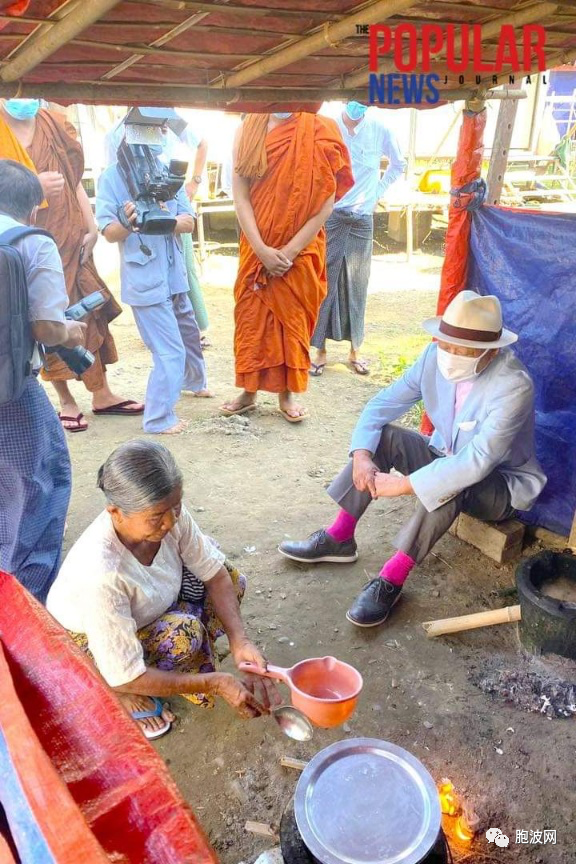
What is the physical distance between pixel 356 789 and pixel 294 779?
506 mm

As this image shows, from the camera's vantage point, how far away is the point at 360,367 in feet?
18.2

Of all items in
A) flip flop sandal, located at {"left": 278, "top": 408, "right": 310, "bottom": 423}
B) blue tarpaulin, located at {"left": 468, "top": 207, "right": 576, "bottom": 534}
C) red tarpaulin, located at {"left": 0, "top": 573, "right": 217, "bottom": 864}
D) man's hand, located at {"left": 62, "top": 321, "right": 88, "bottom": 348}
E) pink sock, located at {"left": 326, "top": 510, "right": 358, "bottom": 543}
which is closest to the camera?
red tarpaulin, located at {"left": 0, "top": 573, "right": 217, "bottom": 864}

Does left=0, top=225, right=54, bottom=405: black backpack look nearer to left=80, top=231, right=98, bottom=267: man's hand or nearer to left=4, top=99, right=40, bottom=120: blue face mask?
left=4, top=99, right=40, bottom=120: blue face mask

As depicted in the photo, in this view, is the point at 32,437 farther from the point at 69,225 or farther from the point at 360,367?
the point at 360,367

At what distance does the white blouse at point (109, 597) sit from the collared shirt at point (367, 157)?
405 cm

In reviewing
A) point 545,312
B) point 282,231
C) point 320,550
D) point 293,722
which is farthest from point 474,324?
point 282,231

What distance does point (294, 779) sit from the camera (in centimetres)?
202

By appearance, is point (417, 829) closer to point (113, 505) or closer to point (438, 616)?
point (113, 505)

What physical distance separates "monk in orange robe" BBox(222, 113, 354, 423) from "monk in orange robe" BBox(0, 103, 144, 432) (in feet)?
3.26

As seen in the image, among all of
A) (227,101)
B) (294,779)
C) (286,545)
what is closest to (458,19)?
(227,101)

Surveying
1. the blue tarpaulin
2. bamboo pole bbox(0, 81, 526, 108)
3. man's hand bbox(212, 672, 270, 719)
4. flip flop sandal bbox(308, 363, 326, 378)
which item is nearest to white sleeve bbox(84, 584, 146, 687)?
man's hand bbox(212, 672, 270, 719)

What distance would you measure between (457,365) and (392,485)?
0.56 m

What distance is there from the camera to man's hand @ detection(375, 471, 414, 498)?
8.65 ft

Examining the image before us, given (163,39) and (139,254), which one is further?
(139,254)
